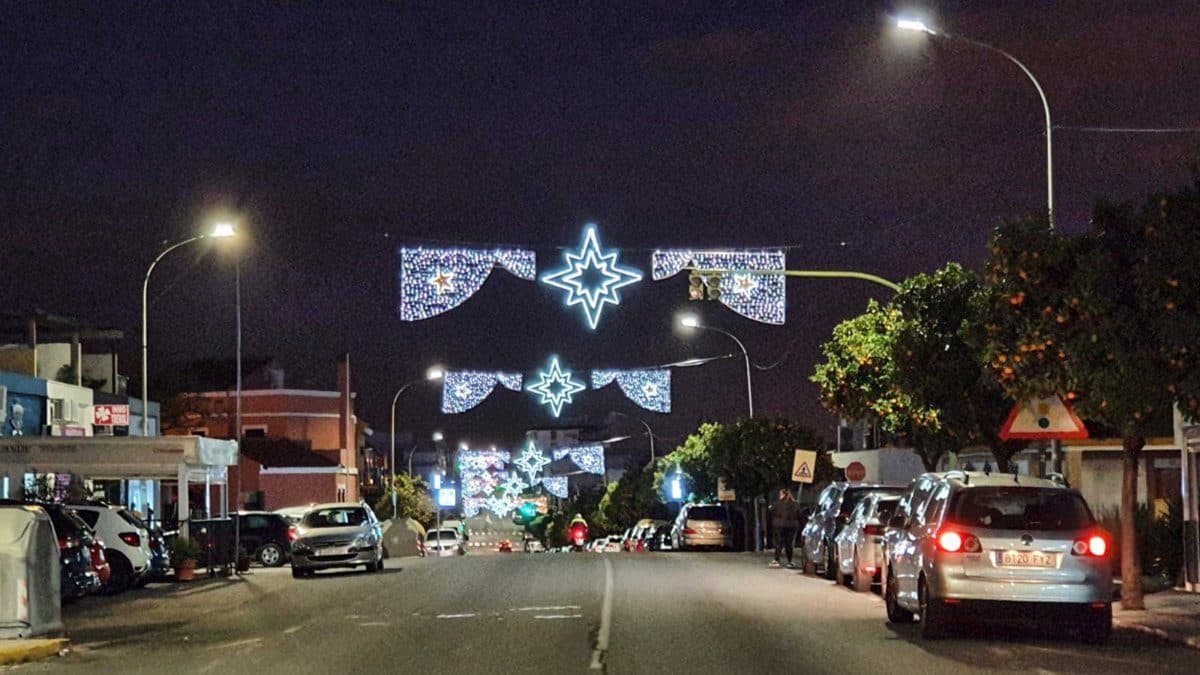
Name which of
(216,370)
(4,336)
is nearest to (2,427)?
(4,336)

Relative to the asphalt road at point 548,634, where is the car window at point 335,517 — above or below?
above

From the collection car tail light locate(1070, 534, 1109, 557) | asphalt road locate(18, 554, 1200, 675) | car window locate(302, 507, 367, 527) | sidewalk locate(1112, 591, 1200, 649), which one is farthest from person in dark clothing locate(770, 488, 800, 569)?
car tail light locate(1070, 534, 1109, 557)

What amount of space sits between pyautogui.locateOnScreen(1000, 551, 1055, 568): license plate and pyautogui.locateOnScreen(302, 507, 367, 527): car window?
66.7 ft

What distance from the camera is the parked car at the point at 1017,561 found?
56.4 feet

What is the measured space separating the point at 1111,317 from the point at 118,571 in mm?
19116

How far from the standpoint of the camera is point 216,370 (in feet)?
292

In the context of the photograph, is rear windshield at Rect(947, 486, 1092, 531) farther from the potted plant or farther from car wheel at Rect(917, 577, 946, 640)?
the potted plant

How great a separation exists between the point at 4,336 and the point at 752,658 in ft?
139

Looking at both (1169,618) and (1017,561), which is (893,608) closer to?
(1017,561)

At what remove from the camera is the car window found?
1385 inches

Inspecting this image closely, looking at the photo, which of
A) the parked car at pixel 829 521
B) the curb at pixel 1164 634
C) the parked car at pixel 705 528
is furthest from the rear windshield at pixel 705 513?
the curb at pixel 1164 634

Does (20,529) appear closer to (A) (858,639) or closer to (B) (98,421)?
(A) (858,639)

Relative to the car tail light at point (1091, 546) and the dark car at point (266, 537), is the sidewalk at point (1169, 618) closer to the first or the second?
the car tail light at point (1091, 546)

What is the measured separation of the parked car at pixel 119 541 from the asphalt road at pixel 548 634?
1.73 feet
